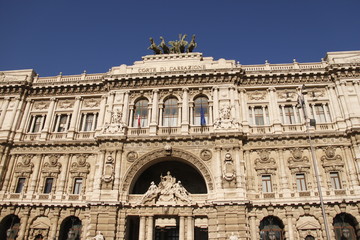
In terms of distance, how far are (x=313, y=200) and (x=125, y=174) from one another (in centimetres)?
1528

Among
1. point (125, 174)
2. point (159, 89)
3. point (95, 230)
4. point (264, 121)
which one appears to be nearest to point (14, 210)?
point (95, 230)

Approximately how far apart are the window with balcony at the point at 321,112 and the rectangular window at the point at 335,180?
4.91 metres

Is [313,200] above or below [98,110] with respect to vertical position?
below

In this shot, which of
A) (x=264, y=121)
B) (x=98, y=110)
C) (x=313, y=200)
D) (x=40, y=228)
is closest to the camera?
(x=313, y=200)

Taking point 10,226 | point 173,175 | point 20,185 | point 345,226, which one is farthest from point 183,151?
point 10,226

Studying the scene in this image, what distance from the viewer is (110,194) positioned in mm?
24547

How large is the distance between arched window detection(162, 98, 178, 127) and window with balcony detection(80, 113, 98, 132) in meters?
6.91

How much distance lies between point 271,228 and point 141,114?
15.1 metres

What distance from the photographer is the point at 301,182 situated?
24578mm

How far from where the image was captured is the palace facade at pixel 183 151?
2355cm

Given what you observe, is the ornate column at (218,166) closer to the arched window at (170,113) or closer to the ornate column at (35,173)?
the arched window at (170,113)

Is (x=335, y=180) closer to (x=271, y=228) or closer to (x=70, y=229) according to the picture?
(x=271, y=228)

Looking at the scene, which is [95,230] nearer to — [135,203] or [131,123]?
[135,203]

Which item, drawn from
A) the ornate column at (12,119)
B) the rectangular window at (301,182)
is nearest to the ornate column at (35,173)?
the ornate column at (12,119)
